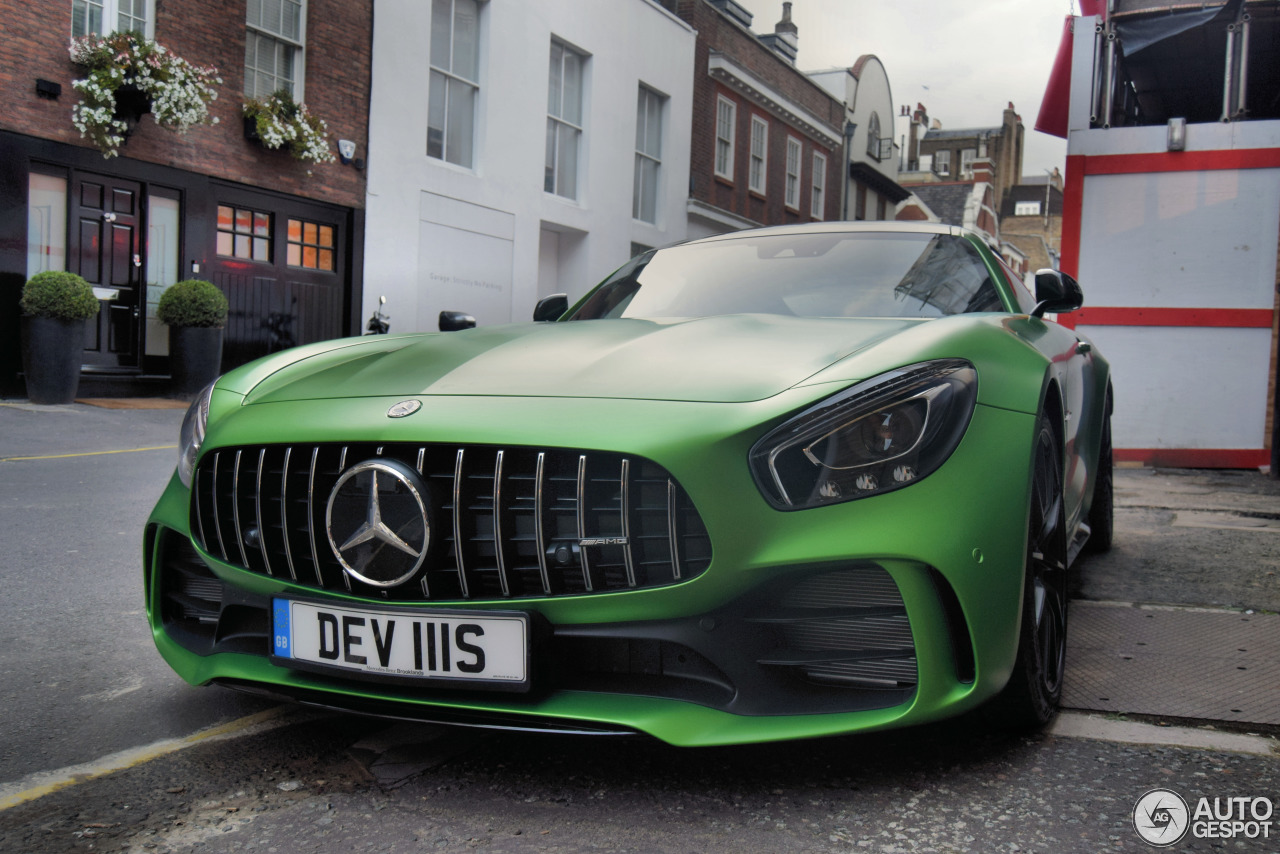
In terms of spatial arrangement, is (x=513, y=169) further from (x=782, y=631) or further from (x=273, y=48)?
(x=782, y=631)

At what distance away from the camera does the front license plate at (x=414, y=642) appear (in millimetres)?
1896

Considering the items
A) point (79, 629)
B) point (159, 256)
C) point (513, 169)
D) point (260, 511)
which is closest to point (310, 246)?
point (159, 256)

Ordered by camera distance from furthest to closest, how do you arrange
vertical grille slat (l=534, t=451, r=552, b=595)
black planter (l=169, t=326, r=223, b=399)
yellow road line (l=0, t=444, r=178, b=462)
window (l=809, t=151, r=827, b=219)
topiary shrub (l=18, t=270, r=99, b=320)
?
window (l=809, t=151, r=827, b=219)
black planter (l=169, t=326, r=223, b=399)
topiary shrub (l=18, t=270, r=99, b=320)
yellow road line (l=0, t=444, r=178, b=462)
vertical grille slat (l=534, t=451, r=552, b=595)

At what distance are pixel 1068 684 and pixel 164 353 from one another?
33.8 ft

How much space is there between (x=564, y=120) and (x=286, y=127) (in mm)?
5922

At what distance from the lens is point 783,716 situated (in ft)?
6.15

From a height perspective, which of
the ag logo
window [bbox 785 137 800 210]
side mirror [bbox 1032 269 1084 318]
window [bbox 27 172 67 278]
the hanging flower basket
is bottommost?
the ag logo

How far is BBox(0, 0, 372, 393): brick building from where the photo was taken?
9.60 metres

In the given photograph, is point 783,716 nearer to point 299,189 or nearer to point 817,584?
point 817,584

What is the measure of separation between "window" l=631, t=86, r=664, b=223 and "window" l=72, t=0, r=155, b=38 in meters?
9.59

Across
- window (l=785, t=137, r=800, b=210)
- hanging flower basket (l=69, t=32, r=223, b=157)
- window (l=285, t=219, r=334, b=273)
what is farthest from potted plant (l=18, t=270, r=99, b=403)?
window (l=785, t=137, r=800, b=210)

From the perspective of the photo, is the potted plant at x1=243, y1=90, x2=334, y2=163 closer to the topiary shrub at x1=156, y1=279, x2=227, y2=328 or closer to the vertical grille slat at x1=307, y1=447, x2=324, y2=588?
the topiary shrub at x1=156, y1=279, x2=227, y2=328

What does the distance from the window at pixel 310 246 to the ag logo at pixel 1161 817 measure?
1201 cm

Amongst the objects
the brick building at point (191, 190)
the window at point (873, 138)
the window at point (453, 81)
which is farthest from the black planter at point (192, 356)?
the window at point (873, 138)
